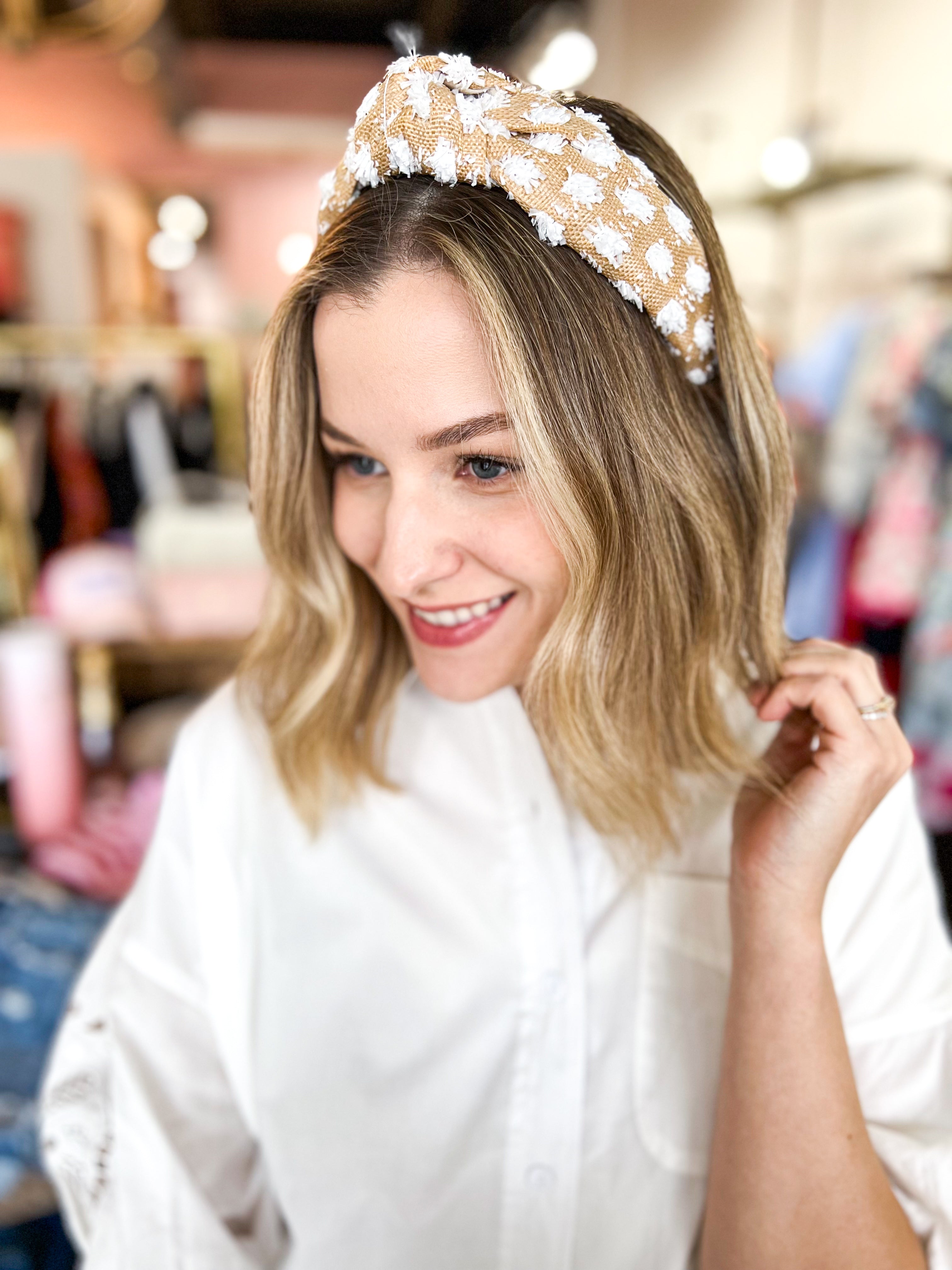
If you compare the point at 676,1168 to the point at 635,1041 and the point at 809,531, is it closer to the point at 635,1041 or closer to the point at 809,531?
the point at 635,1041

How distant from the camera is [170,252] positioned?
473 cm

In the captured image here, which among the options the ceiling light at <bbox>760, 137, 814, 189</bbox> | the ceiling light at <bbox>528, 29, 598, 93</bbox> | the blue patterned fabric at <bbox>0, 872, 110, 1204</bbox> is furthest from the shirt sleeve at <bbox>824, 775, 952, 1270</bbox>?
the ceiling light at <bbox>528, 29, 598, 93</bbox>

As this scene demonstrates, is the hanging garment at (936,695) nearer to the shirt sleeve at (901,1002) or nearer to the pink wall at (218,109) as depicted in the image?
the shirt sleeve at (901,1002)

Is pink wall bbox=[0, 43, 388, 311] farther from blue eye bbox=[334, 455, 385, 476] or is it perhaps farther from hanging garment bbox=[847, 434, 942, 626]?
→ blue eye bbox=[334, 455, 385, 476]

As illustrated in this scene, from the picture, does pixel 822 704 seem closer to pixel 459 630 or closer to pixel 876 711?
pixel 876 711

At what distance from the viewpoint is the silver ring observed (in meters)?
0.78

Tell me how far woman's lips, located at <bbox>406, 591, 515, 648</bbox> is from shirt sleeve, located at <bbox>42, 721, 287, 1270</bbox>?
1.01ft

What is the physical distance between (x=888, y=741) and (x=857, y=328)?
1593 millimetres

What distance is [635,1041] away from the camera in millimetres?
849

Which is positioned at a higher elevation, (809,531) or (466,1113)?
(809,531)

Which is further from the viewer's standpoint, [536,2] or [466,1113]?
[536,2]

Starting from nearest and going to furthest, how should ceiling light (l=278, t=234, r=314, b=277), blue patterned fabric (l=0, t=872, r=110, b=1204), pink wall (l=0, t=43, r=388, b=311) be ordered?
1. blue patterned fabric (l=0, t=872, r=110, b=1204)
2. pink wall (l=0, t=43, r=388, b=311)
3. ceiling light (l=278, t=234, r=314, b=277)

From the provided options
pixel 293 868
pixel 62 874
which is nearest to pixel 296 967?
pixel 293 868

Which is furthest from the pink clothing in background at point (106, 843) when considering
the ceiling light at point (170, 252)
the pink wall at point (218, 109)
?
the ceiling light at point (170, 252)
